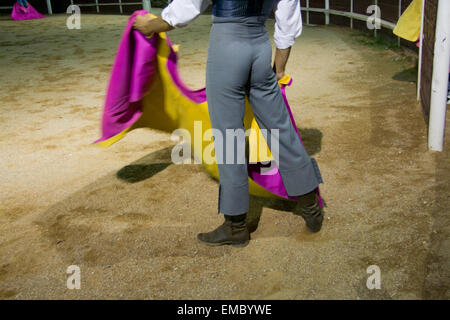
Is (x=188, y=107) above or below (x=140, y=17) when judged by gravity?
below

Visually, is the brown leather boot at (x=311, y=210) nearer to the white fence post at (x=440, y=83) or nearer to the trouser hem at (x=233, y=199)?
the trouser hem at (x=233, y=199)

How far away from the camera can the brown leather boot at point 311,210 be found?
2475 millimetres

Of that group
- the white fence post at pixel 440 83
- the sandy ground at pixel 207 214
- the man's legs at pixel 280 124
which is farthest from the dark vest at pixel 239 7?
the white fence post at pixel 440 83

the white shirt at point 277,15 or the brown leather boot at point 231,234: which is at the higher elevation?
the white shirt at point 277,15

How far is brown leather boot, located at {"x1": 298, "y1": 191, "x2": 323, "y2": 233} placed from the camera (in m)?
2.47

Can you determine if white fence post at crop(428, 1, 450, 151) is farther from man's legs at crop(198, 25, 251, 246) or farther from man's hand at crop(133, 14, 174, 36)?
man's hand at crop(133, 14, 174, 36)

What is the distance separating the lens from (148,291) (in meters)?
2.18

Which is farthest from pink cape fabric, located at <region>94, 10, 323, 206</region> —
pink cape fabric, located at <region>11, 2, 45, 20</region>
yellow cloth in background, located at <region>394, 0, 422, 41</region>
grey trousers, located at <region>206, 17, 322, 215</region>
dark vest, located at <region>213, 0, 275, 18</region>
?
pink cape fabric, located at <region>11, 2, 45, 20</region>

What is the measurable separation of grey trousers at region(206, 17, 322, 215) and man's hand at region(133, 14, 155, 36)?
1.24 feet

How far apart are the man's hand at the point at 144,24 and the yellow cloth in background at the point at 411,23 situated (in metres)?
3.43

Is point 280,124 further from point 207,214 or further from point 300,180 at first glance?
point 207,214
